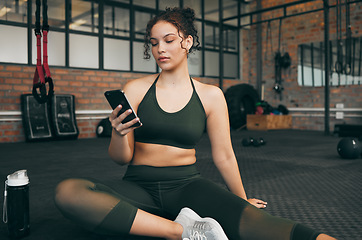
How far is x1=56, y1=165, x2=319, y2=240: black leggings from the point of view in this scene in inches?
41.4

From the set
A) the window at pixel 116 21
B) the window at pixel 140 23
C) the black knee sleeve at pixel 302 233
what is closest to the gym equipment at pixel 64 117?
the window at pixel 116 21

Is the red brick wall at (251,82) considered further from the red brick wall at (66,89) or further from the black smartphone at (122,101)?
the black smartphone at (122,101)

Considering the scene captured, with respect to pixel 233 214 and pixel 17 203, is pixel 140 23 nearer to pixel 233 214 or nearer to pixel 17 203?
pixel 17 203

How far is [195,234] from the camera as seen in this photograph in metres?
1.07

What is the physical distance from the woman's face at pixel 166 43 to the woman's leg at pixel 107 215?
574 mm

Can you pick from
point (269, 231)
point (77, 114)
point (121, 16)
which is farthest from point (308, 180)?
point (121, 16)

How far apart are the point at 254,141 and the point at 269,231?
3693 millimetres

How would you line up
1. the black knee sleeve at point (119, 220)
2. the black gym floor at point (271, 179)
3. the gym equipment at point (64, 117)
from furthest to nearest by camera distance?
the gym equipment at point (64, 117)
the black gym floor at point (271, 179)
the black knee sleeve at point (119, 220)

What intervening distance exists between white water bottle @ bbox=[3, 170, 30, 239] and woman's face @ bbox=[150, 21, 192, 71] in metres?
0.71

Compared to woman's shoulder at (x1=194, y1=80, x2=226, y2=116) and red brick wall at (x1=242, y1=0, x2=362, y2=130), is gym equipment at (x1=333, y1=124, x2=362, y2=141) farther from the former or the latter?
woman's shoulder at (x1=194, y1=80, x2=226, y2=116)

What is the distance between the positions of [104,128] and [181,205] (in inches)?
201

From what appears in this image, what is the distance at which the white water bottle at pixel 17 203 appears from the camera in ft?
4.11

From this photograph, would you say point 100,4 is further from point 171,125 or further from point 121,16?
point 171,125

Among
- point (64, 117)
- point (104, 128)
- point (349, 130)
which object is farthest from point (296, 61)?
point (64, 117)
